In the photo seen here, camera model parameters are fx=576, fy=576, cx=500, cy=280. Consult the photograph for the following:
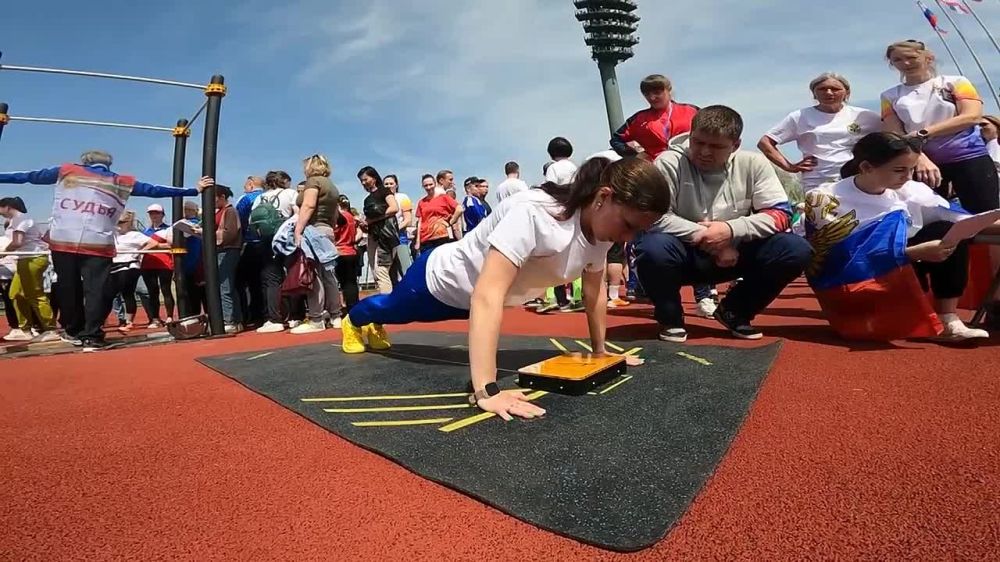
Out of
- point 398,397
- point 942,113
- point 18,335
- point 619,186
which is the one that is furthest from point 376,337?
point 18,335

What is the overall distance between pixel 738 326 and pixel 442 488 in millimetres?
2678

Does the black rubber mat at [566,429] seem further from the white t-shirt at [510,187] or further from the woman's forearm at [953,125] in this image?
the white t-shirt at [510,187]

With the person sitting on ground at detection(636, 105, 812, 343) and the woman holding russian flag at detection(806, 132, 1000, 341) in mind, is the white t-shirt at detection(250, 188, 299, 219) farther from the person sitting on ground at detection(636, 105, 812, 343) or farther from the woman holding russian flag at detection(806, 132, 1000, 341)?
the woman holding russian flag at detection(806, 132, 1000, 341)

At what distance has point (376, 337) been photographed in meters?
3.68

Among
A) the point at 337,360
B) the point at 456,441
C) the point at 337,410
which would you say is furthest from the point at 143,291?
the point at 456,441

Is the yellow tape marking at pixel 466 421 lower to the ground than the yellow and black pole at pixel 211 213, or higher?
lower

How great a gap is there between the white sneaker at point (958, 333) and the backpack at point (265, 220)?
216 inches

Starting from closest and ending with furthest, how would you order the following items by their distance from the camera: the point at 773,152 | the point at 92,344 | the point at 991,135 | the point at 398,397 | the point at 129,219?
the point at 398,397 → the point at 991,135 → the point at 773,152 → the point at 92,344 → the point at 129,219

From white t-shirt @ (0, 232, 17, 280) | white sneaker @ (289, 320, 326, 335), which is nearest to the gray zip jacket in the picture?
white sneaker @ (289, 320, 326, 335)

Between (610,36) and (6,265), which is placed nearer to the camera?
(6,265)

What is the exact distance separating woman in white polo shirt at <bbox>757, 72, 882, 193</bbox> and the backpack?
15.4ft

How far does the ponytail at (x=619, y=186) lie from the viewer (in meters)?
2.12

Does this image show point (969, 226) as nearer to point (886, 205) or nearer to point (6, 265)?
point (886, 205)

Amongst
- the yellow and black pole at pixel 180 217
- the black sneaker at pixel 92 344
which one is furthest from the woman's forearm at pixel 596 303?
the yellow and black pole at pixel 180 217
